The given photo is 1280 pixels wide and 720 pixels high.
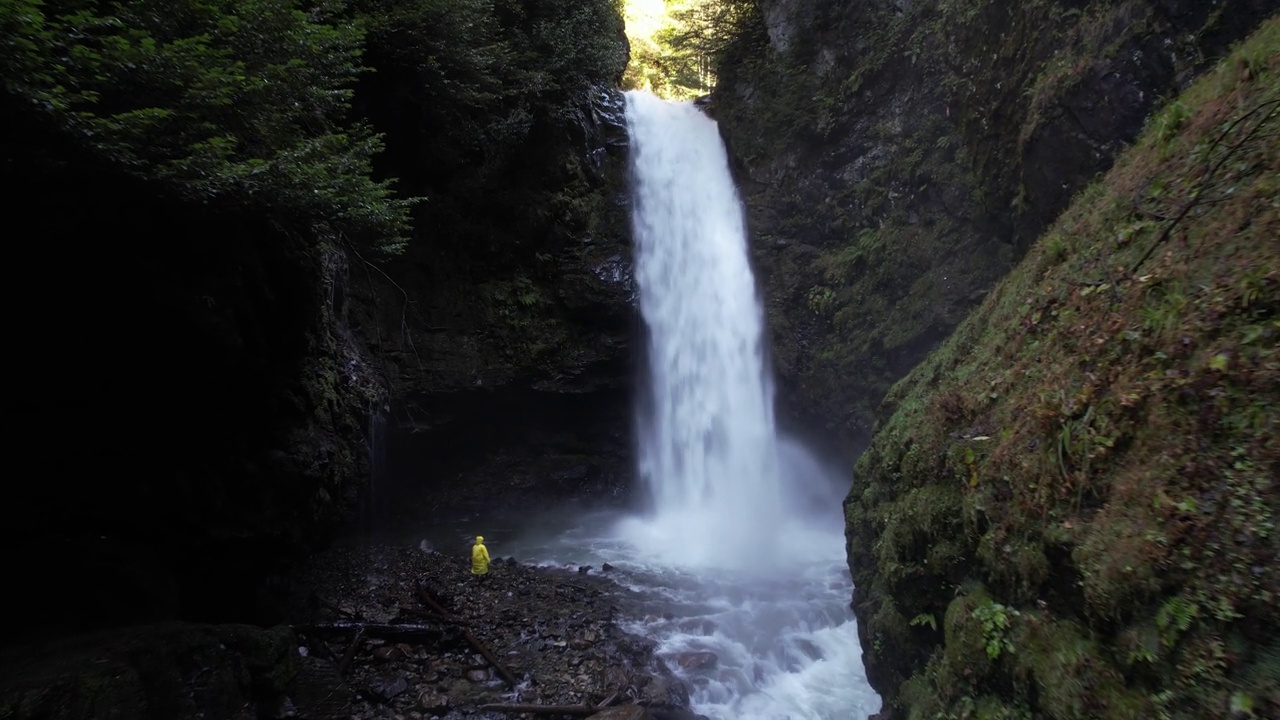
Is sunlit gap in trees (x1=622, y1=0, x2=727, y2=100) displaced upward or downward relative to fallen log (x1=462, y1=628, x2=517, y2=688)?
upward

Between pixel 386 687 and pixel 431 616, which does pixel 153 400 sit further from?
pixel 431 616

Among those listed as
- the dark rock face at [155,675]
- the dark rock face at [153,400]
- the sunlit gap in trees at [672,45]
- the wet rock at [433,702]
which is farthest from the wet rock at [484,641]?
the sunlit gap in trees at [672,45]

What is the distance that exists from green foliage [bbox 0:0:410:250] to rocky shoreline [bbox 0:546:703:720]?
414cm

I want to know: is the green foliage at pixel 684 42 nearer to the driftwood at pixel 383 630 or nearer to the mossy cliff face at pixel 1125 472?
the mossy cliff face at pixel 1125 472

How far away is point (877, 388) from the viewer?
48.3 ft

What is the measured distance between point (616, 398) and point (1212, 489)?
45.8 feet

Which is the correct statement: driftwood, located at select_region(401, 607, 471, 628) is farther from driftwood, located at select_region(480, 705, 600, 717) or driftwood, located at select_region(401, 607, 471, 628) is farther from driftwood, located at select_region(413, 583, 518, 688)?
driftwood, located at select_region(480, 705, 600, 717)

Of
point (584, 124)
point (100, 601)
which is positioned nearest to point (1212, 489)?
point (100, 601)

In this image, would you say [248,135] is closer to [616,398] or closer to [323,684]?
[323,684]

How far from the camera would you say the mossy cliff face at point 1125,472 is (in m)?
3.14

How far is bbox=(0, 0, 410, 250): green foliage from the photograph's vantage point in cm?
445

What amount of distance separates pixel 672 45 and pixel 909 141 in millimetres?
9362

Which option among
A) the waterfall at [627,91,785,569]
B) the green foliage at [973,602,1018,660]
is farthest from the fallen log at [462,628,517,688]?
the waterfall at [627,91,785,569]

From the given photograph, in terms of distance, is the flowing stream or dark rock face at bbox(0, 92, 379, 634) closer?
dark rock face at bbox(0, 92, 379, 634)
